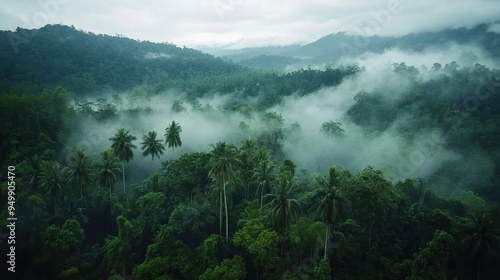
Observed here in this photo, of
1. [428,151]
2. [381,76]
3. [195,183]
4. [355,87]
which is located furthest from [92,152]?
[381,76]

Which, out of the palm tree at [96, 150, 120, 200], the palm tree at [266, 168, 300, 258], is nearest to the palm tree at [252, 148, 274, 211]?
the palm tree at [266, 168, 300, 258]

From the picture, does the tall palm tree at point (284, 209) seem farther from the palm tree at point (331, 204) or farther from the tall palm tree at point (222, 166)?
the tall palm tree at point (222, 166)

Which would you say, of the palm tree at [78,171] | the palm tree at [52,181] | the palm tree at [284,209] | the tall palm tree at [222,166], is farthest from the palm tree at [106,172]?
the palm tree at [284,209]

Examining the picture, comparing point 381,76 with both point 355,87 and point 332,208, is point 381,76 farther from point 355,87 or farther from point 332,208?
point 332,208

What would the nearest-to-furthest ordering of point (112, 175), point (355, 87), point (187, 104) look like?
point (112, 175) → point (187, 104) → point (355, 87)

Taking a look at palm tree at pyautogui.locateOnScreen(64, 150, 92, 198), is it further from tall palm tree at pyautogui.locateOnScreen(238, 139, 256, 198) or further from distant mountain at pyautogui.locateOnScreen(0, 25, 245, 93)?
distant mountain at pyautogui.locateOnScreen(0, 25, 245, 93)

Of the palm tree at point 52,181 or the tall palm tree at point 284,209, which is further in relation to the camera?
the palm tree at point 52,181
